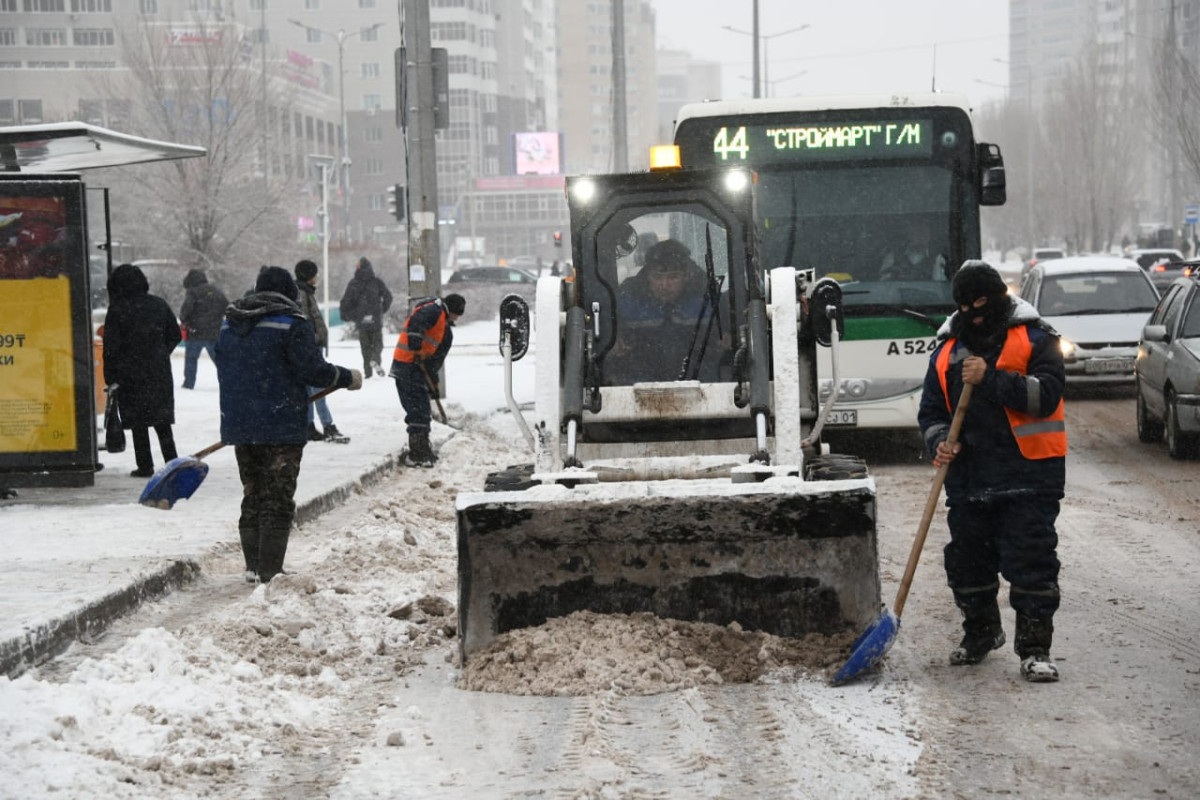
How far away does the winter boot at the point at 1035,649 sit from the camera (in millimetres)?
6492

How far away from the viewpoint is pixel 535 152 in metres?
122

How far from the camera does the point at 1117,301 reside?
2012 cm

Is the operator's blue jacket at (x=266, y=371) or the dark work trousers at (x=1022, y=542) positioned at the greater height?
the operator's blue jacket at (x=266, y=371)

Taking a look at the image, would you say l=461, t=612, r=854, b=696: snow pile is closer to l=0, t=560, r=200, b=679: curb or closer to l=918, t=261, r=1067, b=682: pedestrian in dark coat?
l=918, t=261, r=1067, b=682: pedestrian in dark coat

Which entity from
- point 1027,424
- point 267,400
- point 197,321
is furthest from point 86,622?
point 197,321

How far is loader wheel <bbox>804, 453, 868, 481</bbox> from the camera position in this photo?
7453 mm

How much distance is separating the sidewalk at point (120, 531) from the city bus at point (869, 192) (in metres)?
4.01

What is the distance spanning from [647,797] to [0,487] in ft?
28.2

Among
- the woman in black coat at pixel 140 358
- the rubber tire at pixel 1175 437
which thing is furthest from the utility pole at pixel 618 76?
the woman in black coat at pixel 140 358

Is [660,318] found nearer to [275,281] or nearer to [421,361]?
[275,281]

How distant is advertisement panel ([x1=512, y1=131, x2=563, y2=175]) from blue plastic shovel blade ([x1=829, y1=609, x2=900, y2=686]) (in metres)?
117

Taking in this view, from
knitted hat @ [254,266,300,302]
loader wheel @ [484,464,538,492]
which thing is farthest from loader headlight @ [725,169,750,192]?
knitted hat @ [254,266,300,302]

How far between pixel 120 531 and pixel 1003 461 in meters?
6.11

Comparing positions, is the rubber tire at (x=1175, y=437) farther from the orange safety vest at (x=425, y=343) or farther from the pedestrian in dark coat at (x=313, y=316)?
the pedestrian in dark coat at (x=313, y=316)
